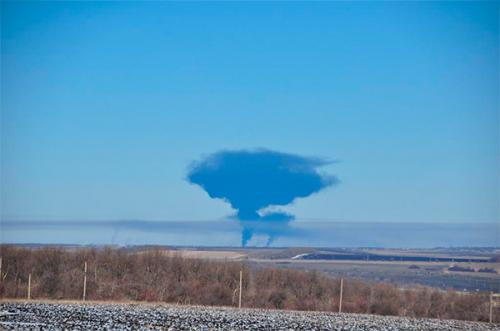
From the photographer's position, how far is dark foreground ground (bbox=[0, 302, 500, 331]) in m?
30.0

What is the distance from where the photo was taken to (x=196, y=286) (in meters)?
50.8

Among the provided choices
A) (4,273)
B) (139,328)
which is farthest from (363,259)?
(139,328)

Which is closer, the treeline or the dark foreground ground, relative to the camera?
the dark foreground ground

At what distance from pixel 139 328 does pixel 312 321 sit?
11113mm

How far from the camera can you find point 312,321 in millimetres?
37281

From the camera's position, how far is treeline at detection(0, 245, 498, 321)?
48469 millimetres

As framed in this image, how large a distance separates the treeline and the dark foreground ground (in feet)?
19.4

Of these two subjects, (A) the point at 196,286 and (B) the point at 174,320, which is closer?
(B) the point at 174,320

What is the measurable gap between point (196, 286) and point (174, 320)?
17.2 meters

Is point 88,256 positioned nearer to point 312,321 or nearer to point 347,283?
point 347,283

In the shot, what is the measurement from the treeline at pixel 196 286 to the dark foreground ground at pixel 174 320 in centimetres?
590

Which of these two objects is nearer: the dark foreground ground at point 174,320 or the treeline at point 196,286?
the dark foreground ground at point 174,320

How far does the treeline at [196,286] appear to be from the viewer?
159 feet

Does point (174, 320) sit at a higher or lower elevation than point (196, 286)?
lower
